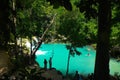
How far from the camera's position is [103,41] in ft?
23.4

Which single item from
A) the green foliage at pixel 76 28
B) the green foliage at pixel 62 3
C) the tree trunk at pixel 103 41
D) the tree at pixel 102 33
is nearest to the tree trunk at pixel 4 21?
the green foliage at pixel 62 3

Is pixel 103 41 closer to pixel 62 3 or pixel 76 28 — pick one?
pixel 62 3

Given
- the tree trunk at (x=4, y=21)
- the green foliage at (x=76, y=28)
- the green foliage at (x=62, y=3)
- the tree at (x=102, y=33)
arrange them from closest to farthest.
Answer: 1. the tree trunk at (x=4, y=21)
2. the green foliage at (x=62, y=3)
3. the tree at (x=102, y=33)
4. the green foliage at (x=76, y=28)

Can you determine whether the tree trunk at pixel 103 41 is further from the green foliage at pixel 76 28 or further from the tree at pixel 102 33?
the green foliage at pixel 76 28

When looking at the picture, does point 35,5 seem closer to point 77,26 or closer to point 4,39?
point 77,26

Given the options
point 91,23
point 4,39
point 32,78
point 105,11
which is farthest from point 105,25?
point 91,23

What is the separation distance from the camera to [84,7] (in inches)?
245

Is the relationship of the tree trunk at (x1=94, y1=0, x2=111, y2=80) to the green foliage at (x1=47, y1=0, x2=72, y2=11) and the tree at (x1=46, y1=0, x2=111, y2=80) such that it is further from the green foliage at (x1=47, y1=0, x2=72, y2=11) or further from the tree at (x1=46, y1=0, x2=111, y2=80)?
the green foliage at (x1=47, y1=0, x2=72, y2=11)

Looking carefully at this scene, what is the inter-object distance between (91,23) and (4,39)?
75.4 feet

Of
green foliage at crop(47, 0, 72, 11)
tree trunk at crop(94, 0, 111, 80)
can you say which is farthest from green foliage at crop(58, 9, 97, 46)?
green foliage at crop(47, 0, 72, 11)

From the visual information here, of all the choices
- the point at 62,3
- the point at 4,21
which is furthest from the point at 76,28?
the point at 4,21

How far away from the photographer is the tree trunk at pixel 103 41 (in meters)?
6.73

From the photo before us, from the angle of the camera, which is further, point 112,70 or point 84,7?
point 112,70

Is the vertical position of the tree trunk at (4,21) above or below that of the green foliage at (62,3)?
below
